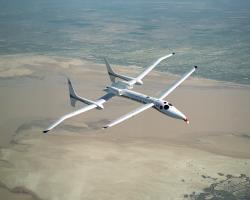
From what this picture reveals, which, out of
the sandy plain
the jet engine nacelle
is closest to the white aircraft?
the jet engine nacelle

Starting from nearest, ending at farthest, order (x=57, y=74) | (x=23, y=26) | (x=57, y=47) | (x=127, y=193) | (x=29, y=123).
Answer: (x=127, y=193), (x=29, y=123), (x=57, y=74), (x=57, y=47), (x=23, y=26)

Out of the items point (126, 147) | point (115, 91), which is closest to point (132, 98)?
point (115, 91)

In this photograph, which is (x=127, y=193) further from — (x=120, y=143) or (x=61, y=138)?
(x=61, y=138)

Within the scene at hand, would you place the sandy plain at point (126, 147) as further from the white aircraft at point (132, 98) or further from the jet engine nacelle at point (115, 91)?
the jet engine nacelle at point (115, 91)

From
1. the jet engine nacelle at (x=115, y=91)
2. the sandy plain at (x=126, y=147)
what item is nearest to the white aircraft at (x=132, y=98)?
the jet engine nacelle at (x=115, y=91)

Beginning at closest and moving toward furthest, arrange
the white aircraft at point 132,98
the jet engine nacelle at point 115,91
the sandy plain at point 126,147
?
1. the sandy plain at point 126,147
2. the white aircraft at point 132,98
3. the jet engine nacelle at point 115,91

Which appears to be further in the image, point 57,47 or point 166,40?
point 166,40

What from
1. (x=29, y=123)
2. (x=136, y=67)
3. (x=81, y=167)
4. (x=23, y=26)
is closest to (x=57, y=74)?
(x=136, y=67)

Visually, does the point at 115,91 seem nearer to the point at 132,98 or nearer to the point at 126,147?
the point at 132,98
